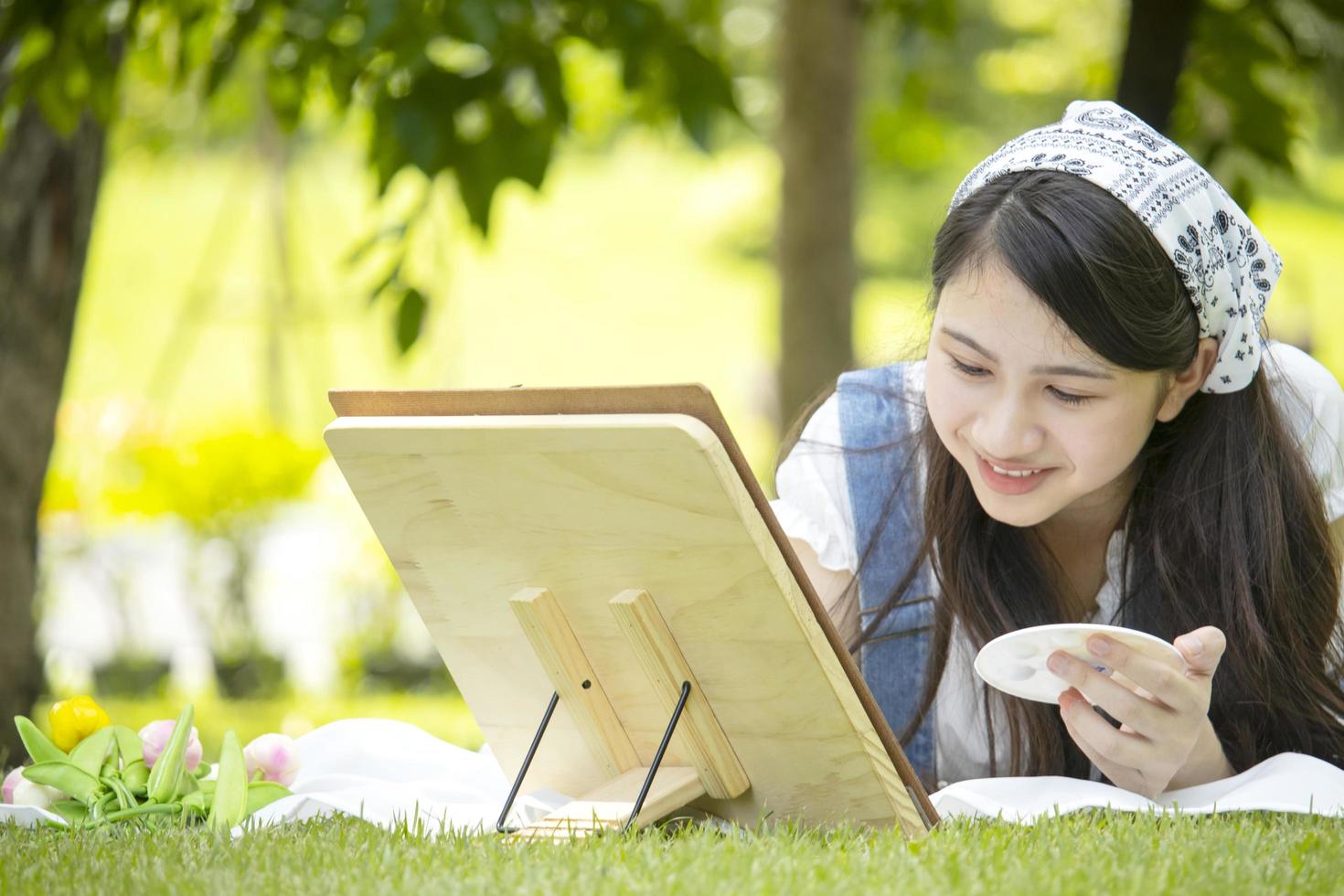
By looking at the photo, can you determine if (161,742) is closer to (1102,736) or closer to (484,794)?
(484,794)

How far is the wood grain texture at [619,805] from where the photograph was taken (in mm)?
1436

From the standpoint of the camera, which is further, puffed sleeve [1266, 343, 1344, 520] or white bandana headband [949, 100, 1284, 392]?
puffed sleeve [1266, 343, 1344, 520]

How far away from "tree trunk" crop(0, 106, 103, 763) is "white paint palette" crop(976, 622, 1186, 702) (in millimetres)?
2307

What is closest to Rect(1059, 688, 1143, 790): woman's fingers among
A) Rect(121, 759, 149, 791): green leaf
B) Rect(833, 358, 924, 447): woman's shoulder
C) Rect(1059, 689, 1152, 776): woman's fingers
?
Rect(1059, 689, 1152, 776): woman's fingers

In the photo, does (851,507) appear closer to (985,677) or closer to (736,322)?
(985,677)

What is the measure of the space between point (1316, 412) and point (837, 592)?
2.43ft

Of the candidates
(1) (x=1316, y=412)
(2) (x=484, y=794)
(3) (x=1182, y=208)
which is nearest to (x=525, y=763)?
(2) (x=484, y=794)

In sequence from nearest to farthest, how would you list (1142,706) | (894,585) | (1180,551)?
(1142,706), (1180,551), (894,585)

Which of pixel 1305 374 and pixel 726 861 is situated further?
pixel 1305 374

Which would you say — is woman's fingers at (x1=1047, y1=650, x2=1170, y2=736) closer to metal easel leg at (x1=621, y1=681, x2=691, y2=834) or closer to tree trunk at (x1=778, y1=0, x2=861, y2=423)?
metal easel leg at (x1=621, y1=681, x2=691, y2=834)

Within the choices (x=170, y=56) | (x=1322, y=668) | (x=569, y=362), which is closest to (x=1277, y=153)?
(x=1322, y=668)

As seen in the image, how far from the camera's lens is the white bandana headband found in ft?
5.62

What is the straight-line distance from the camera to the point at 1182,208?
5.66 feet

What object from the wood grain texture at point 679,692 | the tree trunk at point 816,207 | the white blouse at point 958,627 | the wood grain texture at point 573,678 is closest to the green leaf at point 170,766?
the wood grain texture at point 573,678
